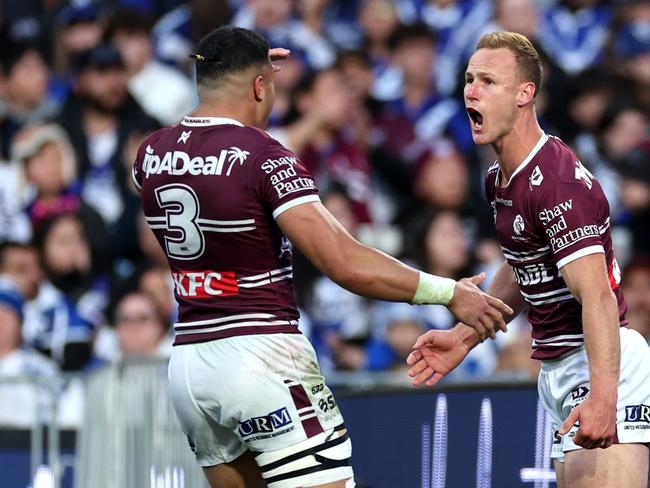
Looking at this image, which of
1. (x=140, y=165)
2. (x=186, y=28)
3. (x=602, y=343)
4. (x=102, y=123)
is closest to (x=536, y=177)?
(x=602, y=343)

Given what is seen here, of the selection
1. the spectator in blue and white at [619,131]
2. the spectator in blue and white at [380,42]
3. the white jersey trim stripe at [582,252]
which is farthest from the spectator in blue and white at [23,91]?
the white jersey trim stripe at [582,252]

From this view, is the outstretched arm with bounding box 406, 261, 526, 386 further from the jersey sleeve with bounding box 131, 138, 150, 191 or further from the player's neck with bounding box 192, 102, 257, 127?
the jersey sleeve with bounding box 131, 138, 150, 191

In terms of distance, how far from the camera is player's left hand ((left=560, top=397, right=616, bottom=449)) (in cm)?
498

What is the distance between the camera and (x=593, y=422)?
4.98 m

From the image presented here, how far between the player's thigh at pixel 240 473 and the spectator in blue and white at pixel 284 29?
6.73 metres

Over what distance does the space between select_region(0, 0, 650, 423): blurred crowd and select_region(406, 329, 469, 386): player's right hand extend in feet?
10.3

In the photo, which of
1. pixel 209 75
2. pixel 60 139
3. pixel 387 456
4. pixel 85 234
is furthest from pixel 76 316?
pixel 209 75

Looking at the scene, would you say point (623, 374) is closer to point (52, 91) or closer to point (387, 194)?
point (387, 194)

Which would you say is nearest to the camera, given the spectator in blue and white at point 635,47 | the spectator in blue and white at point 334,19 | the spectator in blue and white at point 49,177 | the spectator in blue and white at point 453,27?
the spectator in blue and white at point 635,47

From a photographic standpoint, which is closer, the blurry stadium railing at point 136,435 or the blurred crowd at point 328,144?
the blurry stadium railing at point 136,435

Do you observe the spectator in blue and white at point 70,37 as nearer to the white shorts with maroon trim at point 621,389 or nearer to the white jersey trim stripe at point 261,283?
the white jersey trim stripe at point 261,283

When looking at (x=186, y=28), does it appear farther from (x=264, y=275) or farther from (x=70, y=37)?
(x=264, y=275)

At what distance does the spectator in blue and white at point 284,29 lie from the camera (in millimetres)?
11883

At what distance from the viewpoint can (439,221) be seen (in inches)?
400
